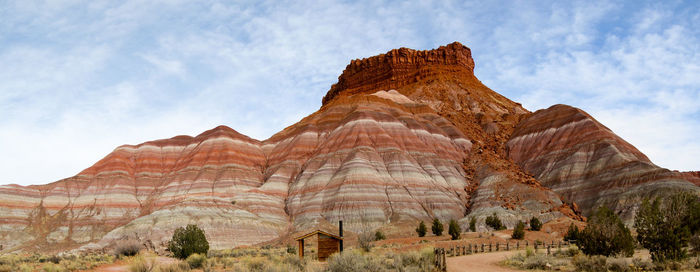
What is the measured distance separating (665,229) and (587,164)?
54.7 metres

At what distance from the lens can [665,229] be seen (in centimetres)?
2320

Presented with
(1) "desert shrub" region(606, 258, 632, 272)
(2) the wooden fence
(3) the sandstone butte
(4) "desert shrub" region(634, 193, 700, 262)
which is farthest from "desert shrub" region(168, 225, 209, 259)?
(4) "desert shrub" region(634, 193, 700, 262)

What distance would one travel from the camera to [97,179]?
8669 cm

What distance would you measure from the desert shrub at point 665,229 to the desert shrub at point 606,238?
1468 millimetres

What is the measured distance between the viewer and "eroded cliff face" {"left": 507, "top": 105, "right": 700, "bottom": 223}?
62375 millimetres

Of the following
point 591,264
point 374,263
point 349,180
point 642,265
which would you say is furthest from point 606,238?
point 349,180

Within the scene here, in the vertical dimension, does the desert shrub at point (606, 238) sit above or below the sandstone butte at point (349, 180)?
below

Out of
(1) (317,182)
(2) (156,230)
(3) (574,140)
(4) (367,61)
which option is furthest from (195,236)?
(4) (367,61)

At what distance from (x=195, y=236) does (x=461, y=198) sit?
44880 mm

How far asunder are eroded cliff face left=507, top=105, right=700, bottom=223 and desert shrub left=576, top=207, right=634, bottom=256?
1431 inches

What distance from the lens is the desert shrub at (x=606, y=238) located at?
1014 inches

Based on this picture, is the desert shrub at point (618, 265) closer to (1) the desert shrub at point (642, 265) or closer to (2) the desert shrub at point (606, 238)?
(1) the desert shrub at point (642, 265)

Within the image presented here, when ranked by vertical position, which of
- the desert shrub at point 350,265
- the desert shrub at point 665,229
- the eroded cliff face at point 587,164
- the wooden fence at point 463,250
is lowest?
the wooden fence at point 463,250

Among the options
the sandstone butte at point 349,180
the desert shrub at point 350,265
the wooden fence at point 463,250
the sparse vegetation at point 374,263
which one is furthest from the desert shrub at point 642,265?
the sandstone butte at point 349,180
